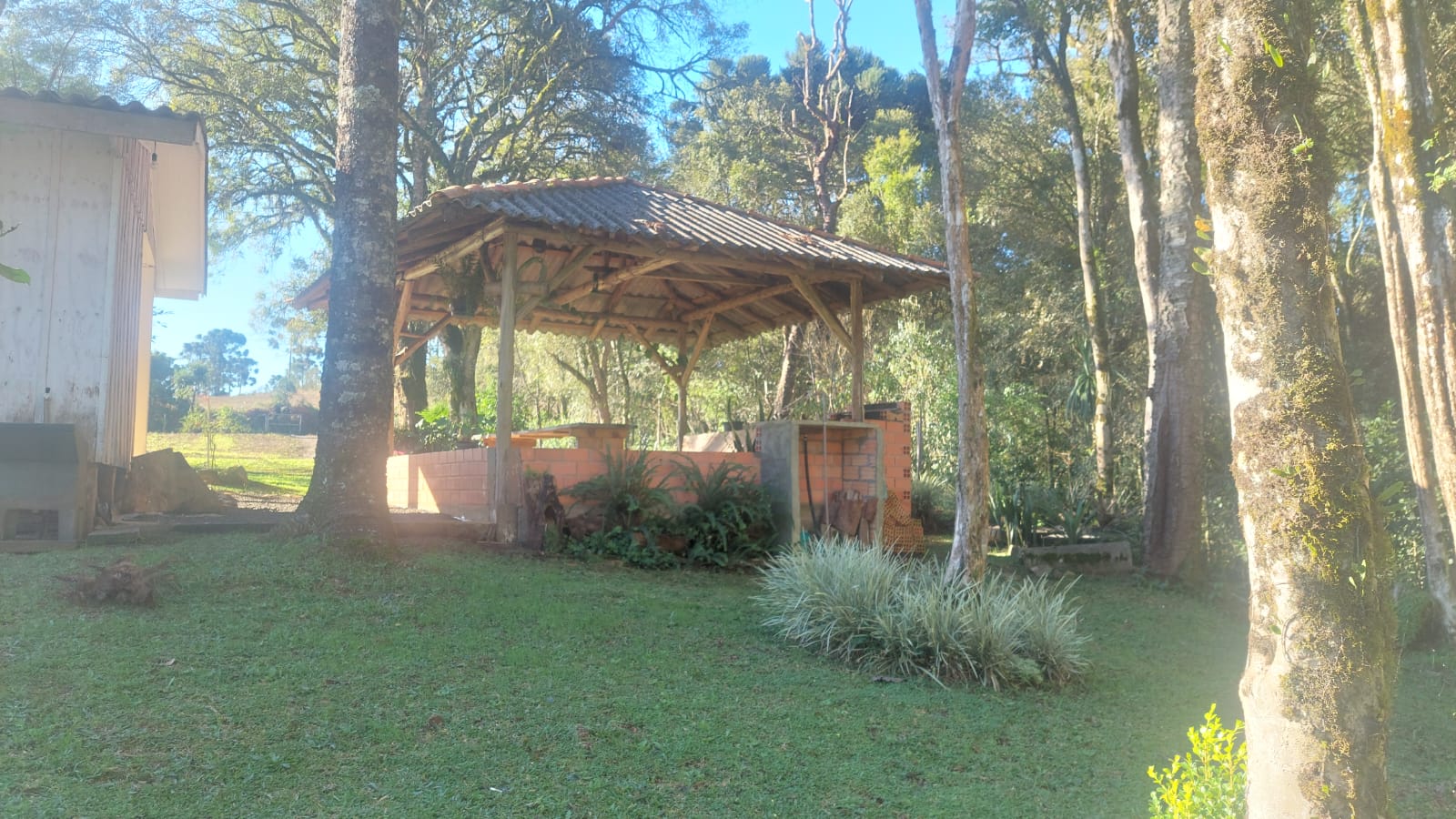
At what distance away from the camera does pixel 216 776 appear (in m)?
3.27

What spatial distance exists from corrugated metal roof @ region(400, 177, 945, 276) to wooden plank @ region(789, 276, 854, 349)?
416mm

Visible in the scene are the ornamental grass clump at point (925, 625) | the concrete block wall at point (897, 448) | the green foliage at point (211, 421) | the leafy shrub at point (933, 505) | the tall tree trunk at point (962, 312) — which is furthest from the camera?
the green foliage at point (211, 421)

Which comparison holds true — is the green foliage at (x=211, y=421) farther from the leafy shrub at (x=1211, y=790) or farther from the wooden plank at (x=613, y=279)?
the leafy shrub at (x=1211, y=790)

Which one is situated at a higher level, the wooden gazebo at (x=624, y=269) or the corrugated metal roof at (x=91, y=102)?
the corrugated metal roof at (x=91, y=102)

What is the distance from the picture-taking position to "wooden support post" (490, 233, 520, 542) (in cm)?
807

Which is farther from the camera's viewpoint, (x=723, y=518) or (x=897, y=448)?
(x=897, y=448)

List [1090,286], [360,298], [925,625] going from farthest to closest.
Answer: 1. [1090,286]
2. [360,298]
3. [925,625]

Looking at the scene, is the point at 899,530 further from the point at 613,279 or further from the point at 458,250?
the point at 458,250

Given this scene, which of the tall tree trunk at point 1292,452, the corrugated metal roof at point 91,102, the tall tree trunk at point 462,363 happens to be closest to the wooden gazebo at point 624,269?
the corrugated metal roof at point 91,102

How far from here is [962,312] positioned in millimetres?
6910

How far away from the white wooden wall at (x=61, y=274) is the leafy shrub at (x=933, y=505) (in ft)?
31.2

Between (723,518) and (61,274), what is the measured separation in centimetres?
571

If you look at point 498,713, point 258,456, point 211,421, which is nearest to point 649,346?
point 498,713

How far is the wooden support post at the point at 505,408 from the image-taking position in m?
8.07
